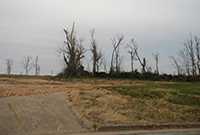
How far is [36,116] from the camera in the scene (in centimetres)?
2002

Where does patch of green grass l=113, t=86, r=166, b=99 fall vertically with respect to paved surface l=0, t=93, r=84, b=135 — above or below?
above

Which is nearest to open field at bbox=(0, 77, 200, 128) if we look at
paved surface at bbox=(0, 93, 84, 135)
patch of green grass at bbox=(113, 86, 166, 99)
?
patch of green grass at bbox=(113, 86, 166, 99)

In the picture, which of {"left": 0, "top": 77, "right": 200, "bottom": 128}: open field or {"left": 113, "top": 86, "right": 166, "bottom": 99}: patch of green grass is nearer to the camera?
{"left": 0, "top": 77, "right": 200, "bottom": 128}: open field

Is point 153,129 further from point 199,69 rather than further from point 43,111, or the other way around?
point 199,69

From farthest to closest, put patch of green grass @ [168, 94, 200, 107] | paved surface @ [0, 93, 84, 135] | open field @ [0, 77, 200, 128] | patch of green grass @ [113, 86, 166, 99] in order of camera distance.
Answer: patch of green grass @ [113, 86, 166, 99]
patch of green grass @ [168, 94, 200, 107]
open field @ [0, 77, 200, 128]
paved surface @ [0, 93, 84, 135]

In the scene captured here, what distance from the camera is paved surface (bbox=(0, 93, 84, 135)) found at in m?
17.7

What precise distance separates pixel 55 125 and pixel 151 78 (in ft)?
118

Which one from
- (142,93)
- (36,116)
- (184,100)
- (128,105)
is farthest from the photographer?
(142,93)

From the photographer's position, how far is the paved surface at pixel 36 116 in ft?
58.0

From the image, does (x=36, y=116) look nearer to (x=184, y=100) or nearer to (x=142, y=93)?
Result: (x=142, y=93)

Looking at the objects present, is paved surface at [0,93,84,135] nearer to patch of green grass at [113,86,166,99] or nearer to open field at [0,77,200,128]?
open field at [0,77,200,128]

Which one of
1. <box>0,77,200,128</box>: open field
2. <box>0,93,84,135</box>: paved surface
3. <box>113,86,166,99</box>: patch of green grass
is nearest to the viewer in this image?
<box>0,93,84,135</box>: paved surface

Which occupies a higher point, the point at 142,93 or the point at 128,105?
the point at 142,93

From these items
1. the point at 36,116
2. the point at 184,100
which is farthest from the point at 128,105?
the point at 36,116
